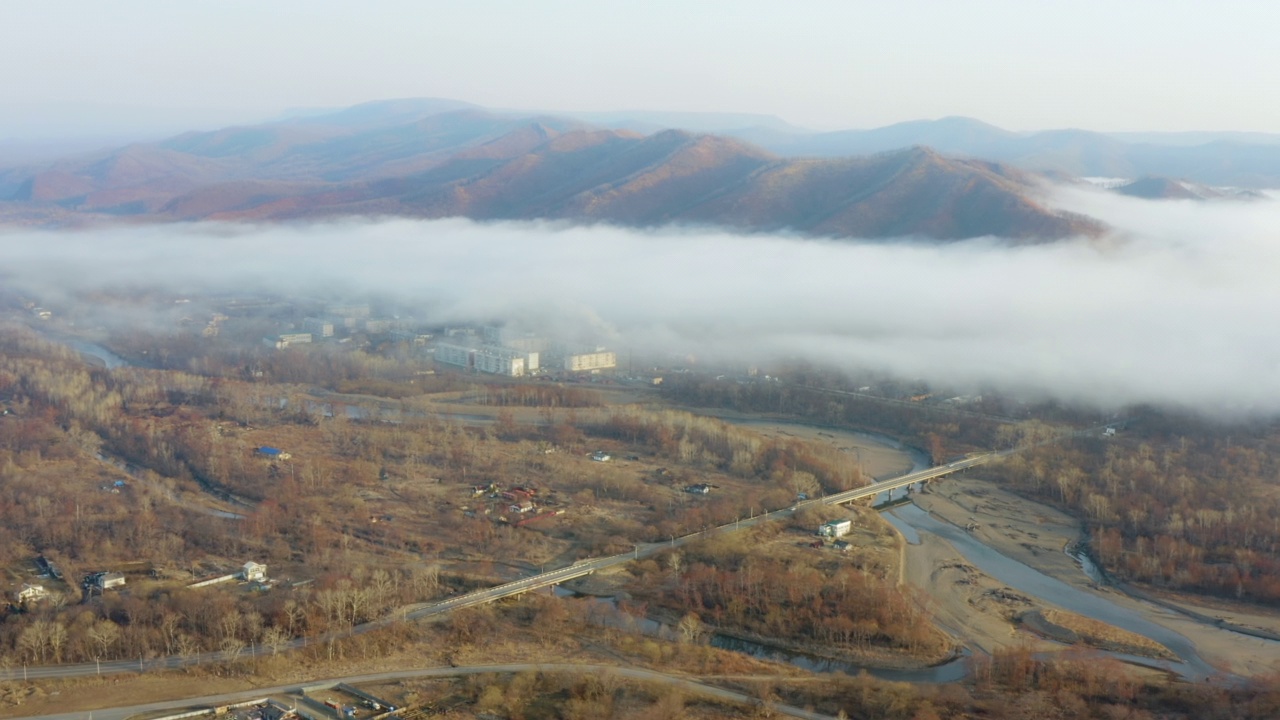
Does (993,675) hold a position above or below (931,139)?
below

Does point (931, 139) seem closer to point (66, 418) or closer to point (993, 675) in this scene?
point (66, 418)

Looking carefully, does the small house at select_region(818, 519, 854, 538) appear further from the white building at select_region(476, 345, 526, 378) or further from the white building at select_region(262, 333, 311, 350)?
the white building at select_region(262, 333, 311, 350)

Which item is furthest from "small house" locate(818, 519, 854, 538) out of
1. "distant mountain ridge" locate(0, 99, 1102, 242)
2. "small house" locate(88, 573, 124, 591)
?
"distant mountain ridge" locate(0, 99, 1102, 242)

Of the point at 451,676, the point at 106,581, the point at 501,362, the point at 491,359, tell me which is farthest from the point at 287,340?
the point at 451,676

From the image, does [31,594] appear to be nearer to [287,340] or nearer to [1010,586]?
[1010,586]

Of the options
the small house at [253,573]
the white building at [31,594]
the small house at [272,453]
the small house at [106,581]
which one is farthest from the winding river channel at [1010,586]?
the small house at [272,453]

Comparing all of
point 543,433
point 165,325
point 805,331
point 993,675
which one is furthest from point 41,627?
point 165,325
